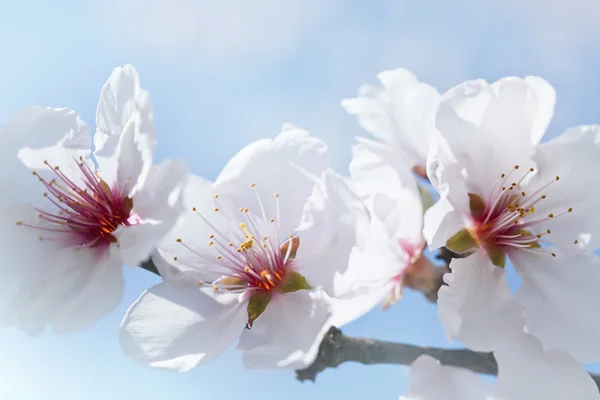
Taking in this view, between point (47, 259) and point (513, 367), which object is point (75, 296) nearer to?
point (47, 259)

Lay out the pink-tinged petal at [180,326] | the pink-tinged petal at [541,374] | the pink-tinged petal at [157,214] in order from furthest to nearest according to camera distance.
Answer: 1. the pink-tinged petal at [541,374]
2. the pink-tinged petal at [180,326]
3. the pink-tinged petal at [157,214]

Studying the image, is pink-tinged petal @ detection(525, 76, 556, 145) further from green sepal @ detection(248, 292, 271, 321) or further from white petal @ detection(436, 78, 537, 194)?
green sepal @ detection(248, 292, 271, 321)

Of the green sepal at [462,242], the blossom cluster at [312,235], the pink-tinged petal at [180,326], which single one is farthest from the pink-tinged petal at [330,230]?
the green sepal at [462,242]

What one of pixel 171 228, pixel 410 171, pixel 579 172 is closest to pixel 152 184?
pixel 171 228

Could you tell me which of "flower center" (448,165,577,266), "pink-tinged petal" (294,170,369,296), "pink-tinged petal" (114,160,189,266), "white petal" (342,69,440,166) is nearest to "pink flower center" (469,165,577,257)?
"flower center" (448,165,577,266)

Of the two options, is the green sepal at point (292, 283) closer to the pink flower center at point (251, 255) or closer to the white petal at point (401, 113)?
the pink flower center at point (251, 255)

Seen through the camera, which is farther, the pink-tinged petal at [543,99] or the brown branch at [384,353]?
the pink-tinged petal at [543,99]

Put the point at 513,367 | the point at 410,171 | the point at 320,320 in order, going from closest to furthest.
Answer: the point at 320,320
the point at 513,367
the point at 410,171
